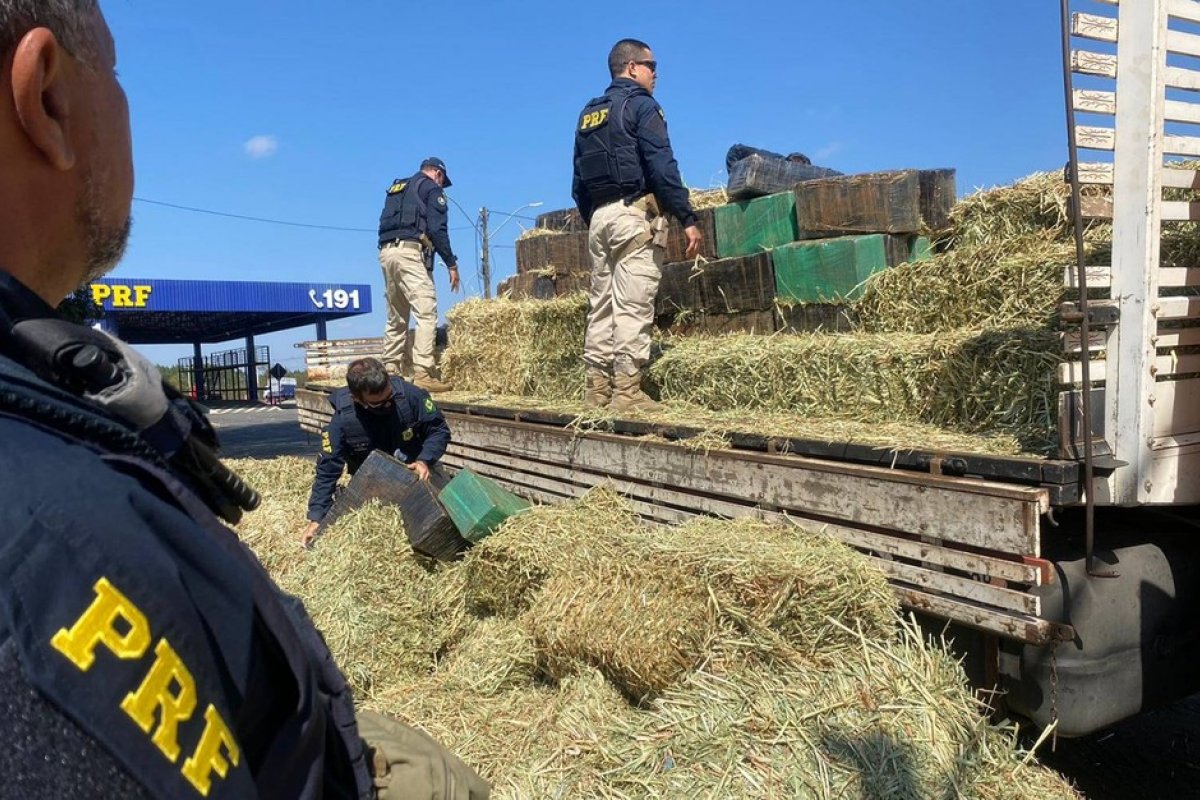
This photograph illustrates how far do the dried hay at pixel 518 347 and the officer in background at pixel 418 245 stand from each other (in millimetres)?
322

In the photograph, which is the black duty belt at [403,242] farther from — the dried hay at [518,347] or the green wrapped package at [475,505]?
the green wrapped package at [475,505]

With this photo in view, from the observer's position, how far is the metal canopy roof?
29.6m

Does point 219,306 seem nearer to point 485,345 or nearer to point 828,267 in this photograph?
point 485,345

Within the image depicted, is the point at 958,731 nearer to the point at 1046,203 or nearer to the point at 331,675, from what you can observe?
the point at 331,675

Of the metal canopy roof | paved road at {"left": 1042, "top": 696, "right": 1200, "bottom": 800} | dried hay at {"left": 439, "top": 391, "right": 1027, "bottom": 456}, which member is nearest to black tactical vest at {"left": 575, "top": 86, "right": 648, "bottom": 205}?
dried hay at {"left": 439, "top": 391, "right": 1027, "bottom": 456}

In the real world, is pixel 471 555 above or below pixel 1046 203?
below

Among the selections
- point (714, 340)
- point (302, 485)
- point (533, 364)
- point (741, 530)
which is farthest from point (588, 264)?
point (741, 530)

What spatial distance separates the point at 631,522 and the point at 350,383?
2.58m

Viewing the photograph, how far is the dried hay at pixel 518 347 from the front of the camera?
281 inches

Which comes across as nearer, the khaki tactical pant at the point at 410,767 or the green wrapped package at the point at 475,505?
the khaki tactical pant at the point at 410,767

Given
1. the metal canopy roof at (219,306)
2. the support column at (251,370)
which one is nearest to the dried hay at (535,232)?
the metal canopy roof at (219,306)

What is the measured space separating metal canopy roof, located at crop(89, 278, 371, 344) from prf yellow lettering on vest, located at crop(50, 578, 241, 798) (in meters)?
27.3

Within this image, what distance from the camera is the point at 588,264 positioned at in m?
8.09

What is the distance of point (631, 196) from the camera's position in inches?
221
